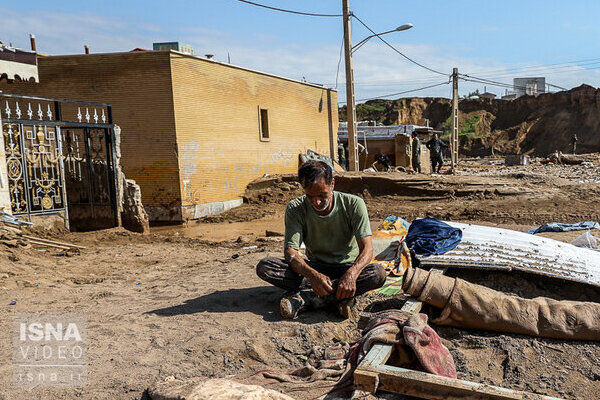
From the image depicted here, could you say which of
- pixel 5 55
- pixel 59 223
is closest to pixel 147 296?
pixel 59 223

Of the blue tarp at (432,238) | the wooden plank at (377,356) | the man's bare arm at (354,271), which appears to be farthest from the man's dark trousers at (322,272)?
the wooden plank at (377,356)

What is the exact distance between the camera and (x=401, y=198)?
43.4 feet

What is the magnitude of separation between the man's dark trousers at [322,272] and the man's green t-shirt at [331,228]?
0.07m

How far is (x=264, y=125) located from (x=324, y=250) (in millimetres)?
11883

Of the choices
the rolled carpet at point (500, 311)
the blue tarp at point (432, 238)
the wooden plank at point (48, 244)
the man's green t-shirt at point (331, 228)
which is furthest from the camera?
the wooden plank at point (48, 244)

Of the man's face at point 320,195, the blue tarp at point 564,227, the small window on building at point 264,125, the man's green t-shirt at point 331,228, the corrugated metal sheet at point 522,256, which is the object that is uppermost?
the small window on building at point 264,125

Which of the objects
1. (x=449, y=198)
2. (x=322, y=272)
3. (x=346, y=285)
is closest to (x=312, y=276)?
(x=346, y=285)

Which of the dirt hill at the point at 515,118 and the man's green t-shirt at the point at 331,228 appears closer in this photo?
the man's green t-shirt at the point at 331,228

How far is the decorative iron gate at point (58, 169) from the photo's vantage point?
751 cm

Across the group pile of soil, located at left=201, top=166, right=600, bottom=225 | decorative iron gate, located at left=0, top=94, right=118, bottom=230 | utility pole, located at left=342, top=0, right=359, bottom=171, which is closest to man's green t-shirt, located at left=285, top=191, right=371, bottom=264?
decorative iron gate, located at left=0, top=94, right=118, bottom=230

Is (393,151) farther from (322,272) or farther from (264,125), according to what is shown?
(322,272)

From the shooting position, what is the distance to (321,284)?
350 cm

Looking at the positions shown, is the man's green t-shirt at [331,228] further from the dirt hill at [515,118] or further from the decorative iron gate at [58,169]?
the dirt hill at [515,118]

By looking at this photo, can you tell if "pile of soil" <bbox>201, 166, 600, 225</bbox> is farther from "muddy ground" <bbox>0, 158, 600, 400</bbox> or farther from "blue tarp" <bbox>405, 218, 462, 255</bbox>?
"blue tarp" <bbox>405, 218, 462, 255</bbox>
